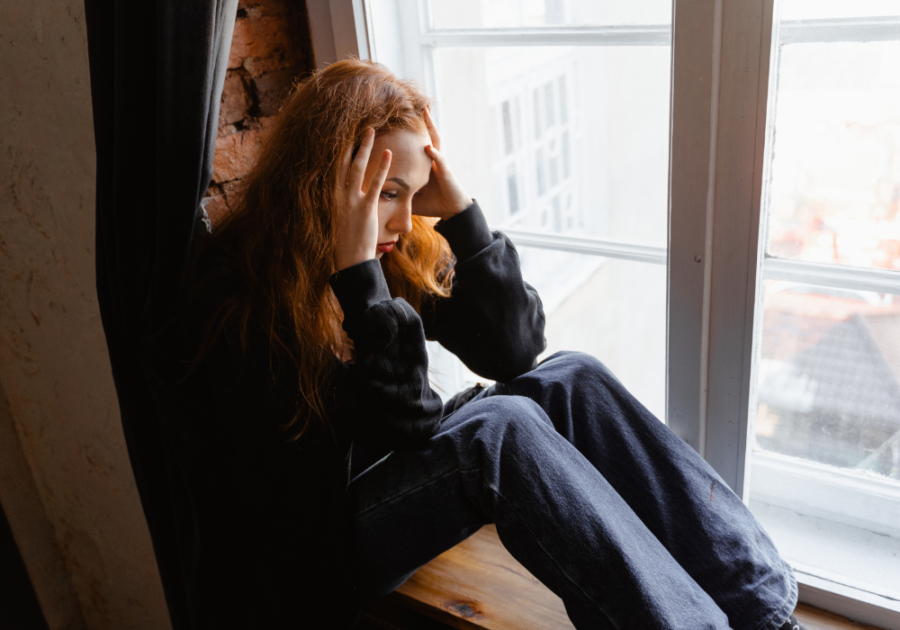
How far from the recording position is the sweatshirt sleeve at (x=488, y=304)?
1.29 meters

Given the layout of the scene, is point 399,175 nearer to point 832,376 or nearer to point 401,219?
point 401,219

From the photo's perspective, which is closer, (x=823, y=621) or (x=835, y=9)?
(x=835, y=9)

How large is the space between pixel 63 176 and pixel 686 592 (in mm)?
1248

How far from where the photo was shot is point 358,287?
1.10 metres

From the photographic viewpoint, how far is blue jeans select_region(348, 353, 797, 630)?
0.98 meters

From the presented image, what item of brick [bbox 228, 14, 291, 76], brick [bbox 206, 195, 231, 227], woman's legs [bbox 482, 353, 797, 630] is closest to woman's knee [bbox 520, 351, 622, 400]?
woman's legs [bbox 482, 353, 797, 630]

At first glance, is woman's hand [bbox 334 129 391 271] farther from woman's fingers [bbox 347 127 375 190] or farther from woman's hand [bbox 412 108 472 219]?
woman's hand [bbox 412 108 472 219]

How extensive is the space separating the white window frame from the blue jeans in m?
0.17

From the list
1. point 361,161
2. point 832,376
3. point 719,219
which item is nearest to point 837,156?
point 719,219

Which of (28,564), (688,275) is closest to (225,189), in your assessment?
(688,275)

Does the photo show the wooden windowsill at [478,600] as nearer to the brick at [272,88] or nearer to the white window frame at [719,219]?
the white window frame at [719,219]

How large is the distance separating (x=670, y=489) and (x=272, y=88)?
3.55 feet

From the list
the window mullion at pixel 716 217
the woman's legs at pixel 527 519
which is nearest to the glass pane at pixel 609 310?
the window mullion at pixel 716 217

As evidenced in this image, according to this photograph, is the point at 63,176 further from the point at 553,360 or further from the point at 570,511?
the point at 570,511
